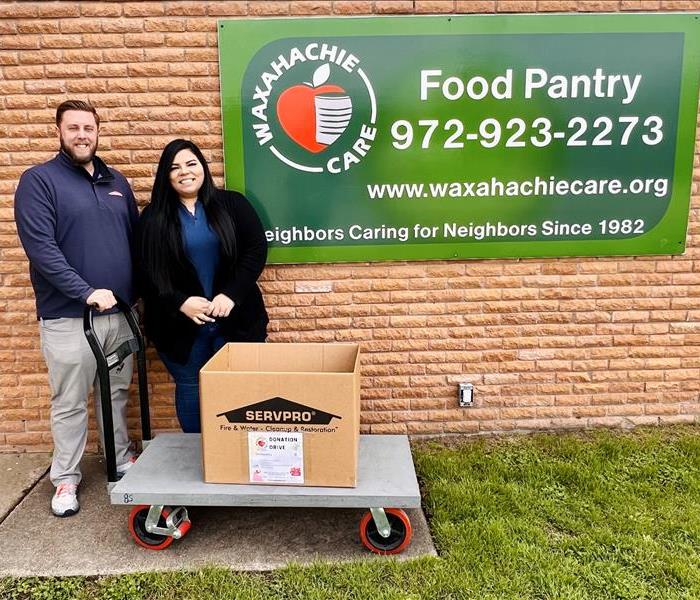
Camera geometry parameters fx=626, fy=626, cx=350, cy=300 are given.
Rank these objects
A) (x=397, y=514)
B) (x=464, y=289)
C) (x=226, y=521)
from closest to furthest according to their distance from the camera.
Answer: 1. (x=397, y=514)
2. (x=226, y=521)
3. (x=464, y=289)

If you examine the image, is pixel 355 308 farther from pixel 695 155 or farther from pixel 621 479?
pixel 695 155

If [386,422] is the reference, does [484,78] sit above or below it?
above

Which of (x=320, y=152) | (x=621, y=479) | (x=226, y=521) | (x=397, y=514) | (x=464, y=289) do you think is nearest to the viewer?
(x=397, y=514)

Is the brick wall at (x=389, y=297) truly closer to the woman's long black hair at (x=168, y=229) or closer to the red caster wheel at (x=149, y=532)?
the woman's long black hair at (x=168, y=229)

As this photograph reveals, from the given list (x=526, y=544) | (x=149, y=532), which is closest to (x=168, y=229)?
(x=149, y=532)

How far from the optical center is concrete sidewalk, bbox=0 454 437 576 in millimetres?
2891

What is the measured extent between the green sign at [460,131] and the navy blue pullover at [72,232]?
0.77m

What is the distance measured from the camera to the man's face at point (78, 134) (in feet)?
10.2

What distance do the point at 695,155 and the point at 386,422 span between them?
8.52 ft

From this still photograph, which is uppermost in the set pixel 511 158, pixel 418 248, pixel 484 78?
pixel 484 78

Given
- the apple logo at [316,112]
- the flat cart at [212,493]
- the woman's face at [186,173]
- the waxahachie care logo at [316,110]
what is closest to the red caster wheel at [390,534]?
the flat cart at [212,493]

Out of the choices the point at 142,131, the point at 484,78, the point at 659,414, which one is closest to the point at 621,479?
the point at 659,414

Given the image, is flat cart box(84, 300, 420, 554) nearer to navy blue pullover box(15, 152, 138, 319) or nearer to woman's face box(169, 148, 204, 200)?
navy blue pullover box(15, 152, 138, 319)

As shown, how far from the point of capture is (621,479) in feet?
11.6
